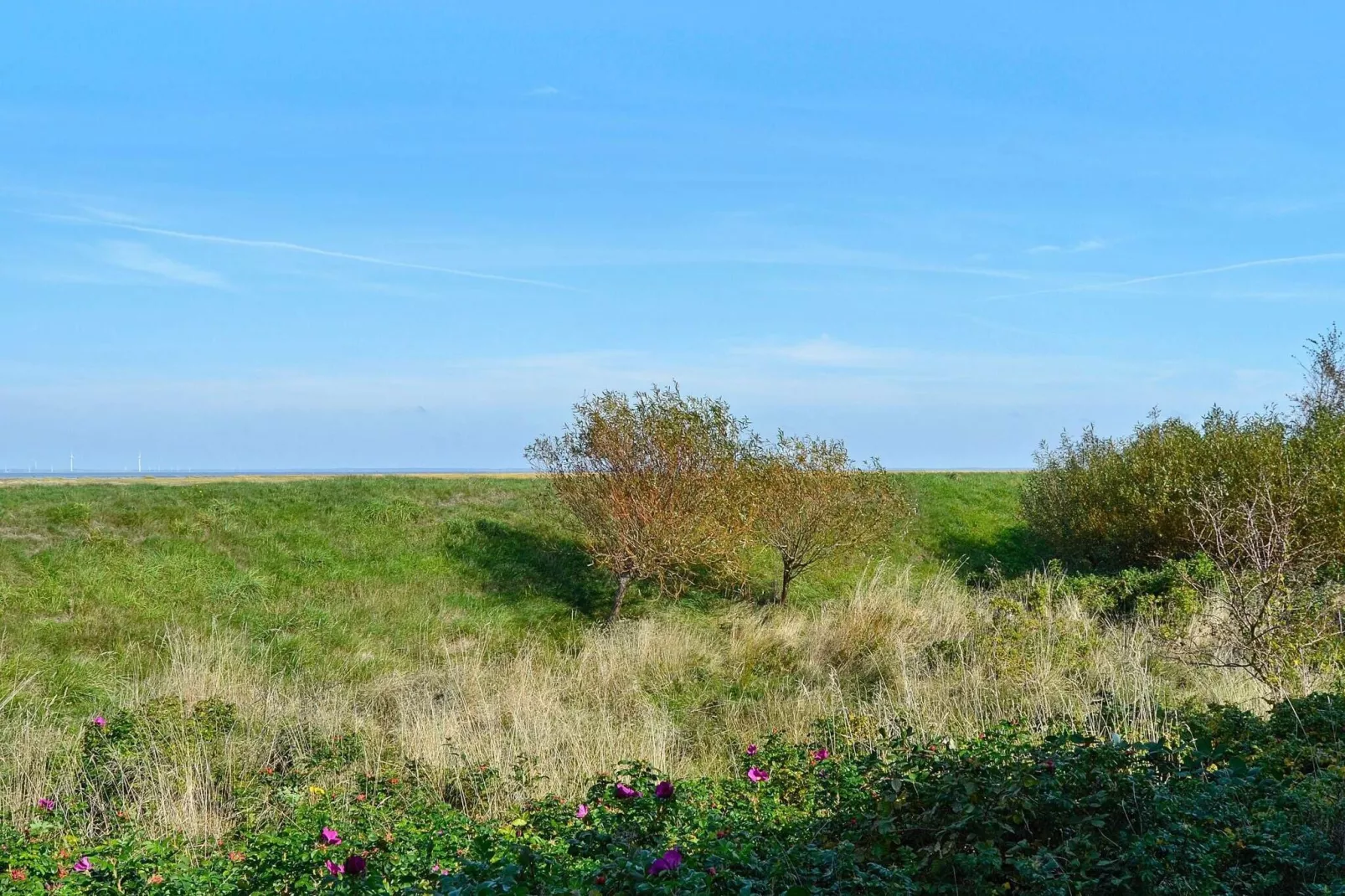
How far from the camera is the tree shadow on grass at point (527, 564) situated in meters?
17.6

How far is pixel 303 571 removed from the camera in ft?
56.5

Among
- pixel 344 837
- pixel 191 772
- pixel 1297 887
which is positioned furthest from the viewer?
pixel 191 772

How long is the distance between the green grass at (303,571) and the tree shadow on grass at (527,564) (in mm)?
48

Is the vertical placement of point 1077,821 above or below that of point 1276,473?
below

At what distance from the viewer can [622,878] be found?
3.43 metres

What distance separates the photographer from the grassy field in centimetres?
671

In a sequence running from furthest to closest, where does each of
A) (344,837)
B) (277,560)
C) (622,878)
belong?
(277,560), (344,837), (622,878)

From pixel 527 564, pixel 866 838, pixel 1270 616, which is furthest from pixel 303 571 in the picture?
pixel 866 838

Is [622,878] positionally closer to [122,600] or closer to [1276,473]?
[122,600]

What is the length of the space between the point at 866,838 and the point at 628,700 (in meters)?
5.34

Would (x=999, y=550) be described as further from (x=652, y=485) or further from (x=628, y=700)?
(x=628, y=700)

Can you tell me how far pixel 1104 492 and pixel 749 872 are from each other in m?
17.2

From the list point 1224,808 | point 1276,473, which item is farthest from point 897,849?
point 1276,473

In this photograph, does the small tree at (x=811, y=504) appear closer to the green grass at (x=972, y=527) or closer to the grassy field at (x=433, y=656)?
the grassy field at (x=433, y=656)
